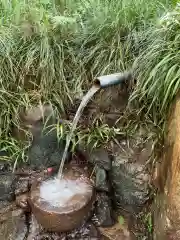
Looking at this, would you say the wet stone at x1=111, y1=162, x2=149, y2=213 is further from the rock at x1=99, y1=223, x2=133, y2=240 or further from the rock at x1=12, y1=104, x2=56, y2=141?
the rock at x1=12, y1=104, x2=56, y2=141

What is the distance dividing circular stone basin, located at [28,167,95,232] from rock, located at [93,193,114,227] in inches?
3.2

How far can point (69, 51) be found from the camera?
9.85ft

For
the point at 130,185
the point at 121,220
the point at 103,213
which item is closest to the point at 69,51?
the point at 130,185

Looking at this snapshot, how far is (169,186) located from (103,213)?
772mm

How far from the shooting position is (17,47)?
304 centimetres

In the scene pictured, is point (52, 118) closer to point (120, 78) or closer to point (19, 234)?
point (120, 78)

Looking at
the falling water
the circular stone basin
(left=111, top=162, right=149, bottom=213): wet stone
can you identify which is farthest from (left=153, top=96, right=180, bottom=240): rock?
the falling water

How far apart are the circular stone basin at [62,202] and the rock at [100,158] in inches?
7.3

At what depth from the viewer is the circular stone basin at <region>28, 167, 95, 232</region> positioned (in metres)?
2.48

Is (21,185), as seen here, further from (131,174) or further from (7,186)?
(131,174)

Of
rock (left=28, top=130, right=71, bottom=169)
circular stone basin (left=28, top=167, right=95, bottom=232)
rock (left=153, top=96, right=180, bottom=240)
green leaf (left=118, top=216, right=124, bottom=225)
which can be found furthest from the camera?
rock (left=28, top=130, right=71, bottom=169)

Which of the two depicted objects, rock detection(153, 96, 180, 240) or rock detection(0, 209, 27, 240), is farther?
rock detection(0, 209, 27, 240)

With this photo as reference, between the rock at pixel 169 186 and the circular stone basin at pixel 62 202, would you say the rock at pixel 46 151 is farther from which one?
the rock at pixel 169 186

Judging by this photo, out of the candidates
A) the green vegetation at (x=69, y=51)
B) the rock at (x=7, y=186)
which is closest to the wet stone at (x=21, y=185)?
the rock at (x=7, y=186)
